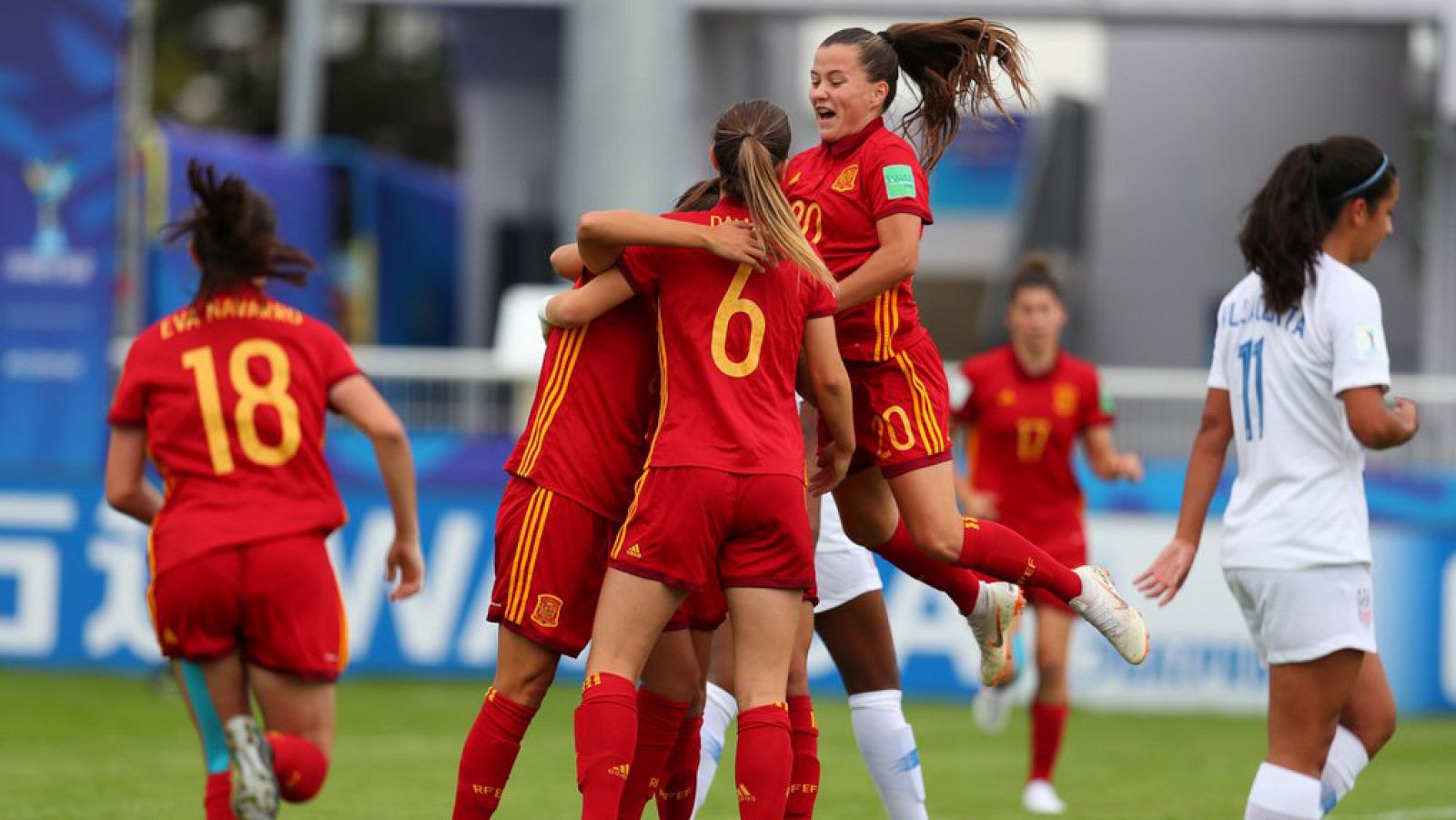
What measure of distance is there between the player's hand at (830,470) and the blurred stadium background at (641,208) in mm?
1363

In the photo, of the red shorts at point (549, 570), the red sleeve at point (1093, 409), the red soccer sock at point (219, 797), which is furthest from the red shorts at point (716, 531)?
the red sleeve at point (1093, 409)

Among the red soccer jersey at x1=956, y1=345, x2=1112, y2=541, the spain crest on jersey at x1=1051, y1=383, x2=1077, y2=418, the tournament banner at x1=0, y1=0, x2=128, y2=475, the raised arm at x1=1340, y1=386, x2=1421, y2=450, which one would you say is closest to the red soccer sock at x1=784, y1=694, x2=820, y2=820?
the raised arm at x1=1340, y1=386, x2=1421, y2=450

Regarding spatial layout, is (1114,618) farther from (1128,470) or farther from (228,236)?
(1128,470)

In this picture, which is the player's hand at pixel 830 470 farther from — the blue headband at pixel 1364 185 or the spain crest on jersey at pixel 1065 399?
the spain crest on jersey at pixel 1065 399

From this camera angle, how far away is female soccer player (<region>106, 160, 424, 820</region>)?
5.82 meters

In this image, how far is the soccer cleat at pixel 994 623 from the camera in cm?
679

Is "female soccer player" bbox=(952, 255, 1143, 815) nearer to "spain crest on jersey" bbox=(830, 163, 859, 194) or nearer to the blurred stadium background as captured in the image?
the blurred stadium background

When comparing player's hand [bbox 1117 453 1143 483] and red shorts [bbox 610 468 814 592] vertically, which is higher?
red shorts [bbox 610 468 814 592]

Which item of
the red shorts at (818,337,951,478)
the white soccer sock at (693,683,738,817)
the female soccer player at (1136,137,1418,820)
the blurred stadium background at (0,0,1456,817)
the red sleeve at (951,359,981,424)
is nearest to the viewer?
the female soccer player at (1136,137,1418,820)

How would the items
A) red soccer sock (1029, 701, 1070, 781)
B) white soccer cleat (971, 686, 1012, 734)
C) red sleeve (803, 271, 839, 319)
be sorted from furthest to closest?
white soccer cleat (971, 686, 1012, 734)
red soccer sock (1029, 701, 1070, 781)
red sleeve (803, 271, 839, 319)

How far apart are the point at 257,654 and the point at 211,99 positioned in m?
36.7

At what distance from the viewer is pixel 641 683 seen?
6.41 m

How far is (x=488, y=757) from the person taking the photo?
19.9 ft

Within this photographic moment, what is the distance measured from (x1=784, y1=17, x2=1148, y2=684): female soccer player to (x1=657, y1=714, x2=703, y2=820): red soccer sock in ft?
2.53
